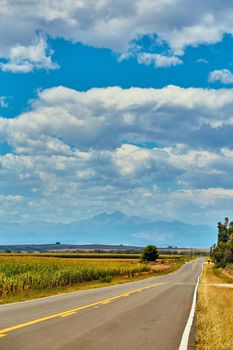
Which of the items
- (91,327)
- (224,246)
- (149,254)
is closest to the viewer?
(91,327)

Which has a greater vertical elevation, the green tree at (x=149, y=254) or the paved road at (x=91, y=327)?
the green tree at (x=149, y=254)

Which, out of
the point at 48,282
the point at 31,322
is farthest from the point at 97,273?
the point at 31,322

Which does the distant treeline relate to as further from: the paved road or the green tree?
the paved road

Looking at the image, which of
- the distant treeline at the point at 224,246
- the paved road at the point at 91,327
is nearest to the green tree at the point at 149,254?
the distant treeline at the point at 224,246

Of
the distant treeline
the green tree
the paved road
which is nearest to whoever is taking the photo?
the paved road

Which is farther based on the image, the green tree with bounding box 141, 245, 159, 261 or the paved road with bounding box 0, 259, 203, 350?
the green tree with bounding box 141, 245, 159, 261

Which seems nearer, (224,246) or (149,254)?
(224,246)

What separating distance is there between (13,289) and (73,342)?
2062 cm

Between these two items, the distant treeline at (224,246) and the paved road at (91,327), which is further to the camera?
the distant treeline at (224,246)

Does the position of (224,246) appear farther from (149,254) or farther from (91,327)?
(91,327)

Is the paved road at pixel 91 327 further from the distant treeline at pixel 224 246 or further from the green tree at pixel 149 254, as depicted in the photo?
the green tree at pixel 149 254

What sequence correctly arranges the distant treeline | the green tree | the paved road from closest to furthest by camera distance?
the paved road, the distant treeline, the green tree

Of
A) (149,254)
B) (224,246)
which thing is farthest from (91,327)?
(149,254)

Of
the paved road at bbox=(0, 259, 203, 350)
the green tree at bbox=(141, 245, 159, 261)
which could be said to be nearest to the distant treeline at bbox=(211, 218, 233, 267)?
the green tree at bbox=(141, 245, 159, 261)
